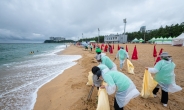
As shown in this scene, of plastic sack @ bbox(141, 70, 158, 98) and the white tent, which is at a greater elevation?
the white tent

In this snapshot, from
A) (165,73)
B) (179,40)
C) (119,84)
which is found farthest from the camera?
(179,40)

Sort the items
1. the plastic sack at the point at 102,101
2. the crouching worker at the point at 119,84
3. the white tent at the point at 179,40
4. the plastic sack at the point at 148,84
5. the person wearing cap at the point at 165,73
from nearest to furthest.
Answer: the crouching worker at the point at 119,84 → the plastic sack at the point at 102,101 → the person wearing cap at the point at 165,73 → the plastic sack at the point at 148,84 → the white tent at the point at 179,40

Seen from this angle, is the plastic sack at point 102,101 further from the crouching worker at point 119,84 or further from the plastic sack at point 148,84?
the plastic sack at point 148,84

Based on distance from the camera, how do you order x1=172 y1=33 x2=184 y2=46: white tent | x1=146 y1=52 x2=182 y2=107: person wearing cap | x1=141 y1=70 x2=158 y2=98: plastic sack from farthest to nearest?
x1=172 y1=33 x2=184 y2=46: white tent
x1=141 y1=70 x2=158 y2=98: plastic sack
x1=146 y1=52 x2=182 y2=107: person wearing cap

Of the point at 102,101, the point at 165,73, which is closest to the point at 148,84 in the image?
the point at 165,73

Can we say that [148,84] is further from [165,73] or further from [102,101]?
[102,101]

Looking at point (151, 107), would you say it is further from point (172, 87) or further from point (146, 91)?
point (172, 87)

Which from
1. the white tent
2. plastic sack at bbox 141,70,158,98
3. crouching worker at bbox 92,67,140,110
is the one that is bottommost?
plastic sack at bbox 141,70,158,98

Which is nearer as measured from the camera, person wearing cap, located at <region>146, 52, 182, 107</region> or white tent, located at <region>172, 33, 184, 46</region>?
person wearing cap, located at <region>146, 52, 182, 107</region>

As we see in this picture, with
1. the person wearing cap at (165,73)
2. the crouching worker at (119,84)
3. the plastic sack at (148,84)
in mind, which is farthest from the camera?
the plastic sack at (148,84)

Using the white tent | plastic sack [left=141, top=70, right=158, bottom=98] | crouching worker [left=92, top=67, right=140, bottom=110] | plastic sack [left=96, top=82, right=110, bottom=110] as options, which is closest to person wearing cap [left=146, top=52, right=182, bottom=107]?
plastic sack [left=141, top=70, right=158, bottom=98]

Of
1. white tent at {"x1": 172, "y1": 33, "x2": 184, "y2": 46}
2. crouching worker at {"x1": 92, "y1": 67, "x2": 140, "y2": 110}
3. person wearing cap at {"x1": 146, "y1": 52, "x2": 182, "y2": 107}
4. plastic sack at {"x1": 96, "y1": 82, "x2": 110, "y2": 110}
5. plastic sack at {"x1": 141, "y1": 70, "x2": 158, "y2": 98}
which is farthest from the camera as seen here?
white tent at {"x1": 172, "y1": 33, "x2": 184, "y2": 46}

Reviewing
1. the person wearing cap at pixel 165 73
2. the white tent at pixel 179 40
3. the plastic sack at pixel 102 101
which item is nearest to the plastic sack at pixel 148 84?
the person wearing cap at pixel 165 73

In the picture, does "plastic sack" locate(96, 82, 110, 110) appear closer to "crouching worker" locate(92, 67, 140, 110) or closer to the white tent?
"crouching worker" locate(92, 67, 140, 110)
